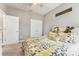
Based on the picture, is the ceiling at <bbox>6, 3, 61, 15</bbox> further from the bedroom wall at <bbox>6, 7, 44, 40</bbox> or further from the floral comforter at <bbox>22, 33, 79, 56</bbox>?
the floral comforter at <bbox>22, 33, 79, 56</bbox>

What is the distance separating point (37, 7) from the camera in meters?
1.73

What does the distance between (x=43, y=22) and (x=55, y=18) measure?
0.20 metres

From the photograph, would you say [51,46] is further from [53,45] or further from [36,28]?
[36,28]

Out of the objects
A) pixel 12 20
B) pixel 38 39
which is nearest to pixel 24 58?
pixel 38 39

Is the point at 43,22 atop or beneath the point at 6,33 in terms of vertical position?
atop

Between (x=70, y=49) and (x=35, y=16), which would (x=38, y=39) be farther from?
(x=70, y=49)

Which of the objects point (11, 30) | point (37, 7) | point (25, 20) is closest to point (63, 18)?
point (37, 7)

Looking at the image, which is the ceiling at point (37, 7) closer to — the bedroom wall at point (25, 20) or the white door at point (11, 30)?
the bedroom wall at point (25, 20)

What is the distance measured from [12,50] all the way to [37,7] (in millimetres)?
780

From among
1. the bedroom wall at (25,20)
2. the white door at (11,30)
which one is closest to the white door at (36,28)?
the bedroom wall at (25,20)

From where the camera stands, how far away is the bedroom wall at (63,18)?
1.66 metres

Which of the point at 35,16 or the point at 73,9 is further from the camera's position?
the point at 35,16

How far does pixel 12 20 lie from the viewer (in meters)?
1.71

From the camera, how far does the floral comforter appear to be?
63.6 inches
